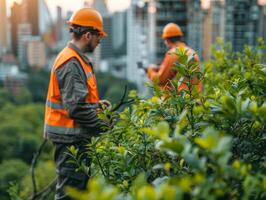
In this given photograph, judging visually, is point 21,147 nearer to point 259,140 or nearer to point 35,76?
point 35,76

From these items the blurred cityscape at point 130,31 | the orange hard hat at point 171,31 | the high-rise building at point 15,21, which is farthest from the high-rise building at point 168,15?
the orange hard hat at point 171,31

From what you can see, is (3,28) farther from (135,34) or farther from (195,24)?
(195,24)

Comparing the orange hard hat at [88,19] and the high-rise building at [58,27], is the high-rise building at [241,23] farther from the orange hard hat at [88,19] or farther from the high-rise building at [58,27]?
the orange hard hat at [88,19]

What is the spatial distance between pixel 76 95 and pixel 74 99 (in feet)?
0.11

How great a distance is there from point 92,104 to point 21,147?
46544 mm

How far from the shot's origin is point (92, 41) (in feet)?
14.5

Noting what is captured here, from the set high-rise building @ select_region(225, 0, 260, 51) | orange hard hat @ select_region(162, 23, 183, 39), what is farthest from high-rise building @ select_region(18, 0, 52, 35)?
orange hard hat @ select_region(162, 23, 183, 39)

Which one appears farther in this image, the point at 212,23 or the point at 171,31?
the point at 212,23

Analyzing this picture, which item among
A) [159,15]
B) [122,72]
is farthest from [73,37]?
[122,72]

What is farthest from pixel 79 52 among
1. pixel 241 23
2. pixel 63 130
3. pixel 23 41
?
pixel 23 41

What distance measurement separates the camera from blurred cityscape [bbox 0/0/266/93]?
5634cm

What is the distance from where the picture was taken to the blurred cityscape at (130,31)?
185ft

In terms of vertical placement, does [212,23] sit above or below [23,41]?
above

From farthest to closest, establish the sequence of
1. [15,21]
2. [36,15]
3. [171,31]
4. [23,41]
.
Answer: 1. [23,41]
2. [36,15]
3. [15,21]
4. [171,31]
